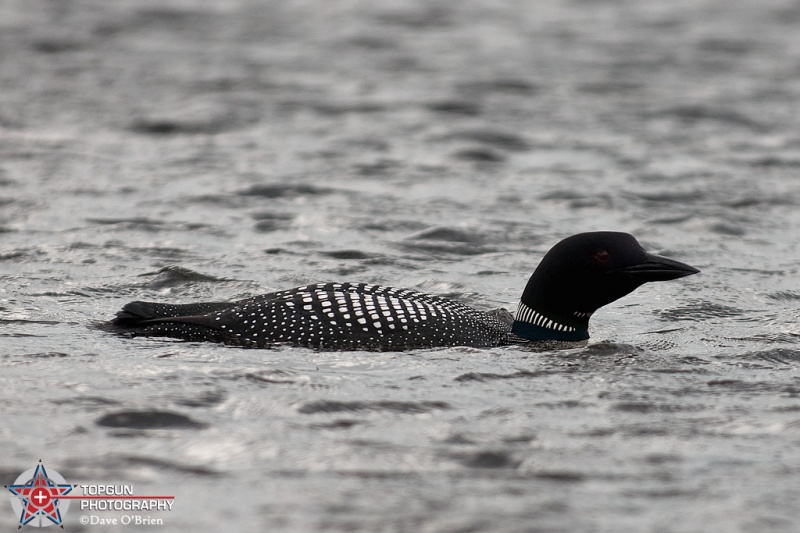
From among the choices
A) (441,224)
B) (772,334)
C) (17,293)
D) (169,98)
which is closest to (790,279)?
(772,334)

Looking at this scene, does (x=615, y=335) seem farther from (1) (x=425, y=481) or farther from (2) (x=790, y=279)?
(1) (x=425, y=481)

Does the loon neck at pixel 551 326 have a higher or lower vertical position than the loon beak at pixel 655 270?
lower

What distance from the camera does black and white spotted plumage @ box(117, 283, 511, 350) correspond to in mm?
5953

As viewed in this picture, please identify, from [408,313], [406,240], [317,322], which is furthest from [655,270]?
[406,240]

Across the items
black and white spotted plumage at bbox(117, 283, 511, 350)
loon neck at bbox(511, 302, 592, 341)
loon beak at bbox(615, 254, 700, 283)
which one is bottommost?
loon neck at bbox(511, 302, 592, 341)

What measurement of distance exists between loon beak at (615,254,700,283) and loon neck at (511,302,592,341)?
32 cm

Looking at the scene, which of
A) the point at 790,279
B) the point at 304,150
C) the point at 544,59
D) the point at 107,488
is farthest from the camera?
the point at 544,59

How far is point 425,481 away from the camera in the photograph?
14.4 ft

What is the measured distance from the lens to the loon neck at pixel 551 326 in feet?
20.8

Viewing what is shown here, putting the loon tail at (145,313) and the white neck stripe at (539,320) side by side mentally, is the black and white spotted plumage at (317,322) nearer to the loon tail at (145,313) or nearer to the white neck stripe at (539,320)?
the loon tail at (145,313)

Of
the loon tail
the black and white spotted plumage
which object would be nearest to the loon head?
the black and white spotted plumage

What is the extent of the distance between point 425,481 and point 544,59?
11.0m

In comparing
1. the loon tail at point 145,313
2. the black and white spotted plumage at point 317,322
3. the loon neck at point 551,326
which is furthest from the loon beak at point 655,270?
the loon tail at point 145,313

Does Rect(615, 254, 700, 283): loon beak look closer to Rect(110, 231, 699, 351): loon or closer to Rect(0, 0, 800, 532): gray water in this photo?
Rect(110, 231, 699, 351): loon
